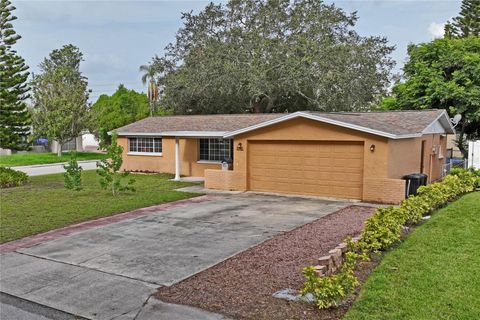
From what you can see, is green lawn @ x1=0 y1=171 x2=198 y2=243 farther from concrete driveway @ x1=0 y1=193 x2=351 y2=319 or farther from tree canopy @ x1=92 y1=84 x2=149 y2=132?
tree canopy @ x1=92 y1=84 x2=149 y2=132

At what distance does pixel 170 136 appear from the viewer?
70.3 ft

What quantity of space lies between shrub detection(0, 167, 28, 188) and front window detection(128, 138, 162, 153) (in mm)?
6156

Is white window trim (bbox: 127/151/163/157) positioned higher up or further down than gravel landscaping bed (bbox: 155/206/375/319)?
higher up

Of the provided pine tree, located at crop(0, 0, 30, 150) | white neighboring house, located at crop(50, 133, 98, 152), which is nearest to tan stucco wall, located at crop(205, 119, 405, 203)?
pine tree, located at crop(0, 0, 30, 150)

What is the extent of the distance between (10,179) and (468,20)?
113 feet

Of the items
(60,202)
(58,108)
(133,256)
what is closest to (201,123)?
(60,202)

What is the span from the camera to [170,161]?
22156 millimetres

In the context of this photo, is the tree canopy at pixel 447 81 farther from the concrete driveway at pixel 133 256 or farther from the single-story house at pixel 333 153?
the concrete driveway at pixel 133 256

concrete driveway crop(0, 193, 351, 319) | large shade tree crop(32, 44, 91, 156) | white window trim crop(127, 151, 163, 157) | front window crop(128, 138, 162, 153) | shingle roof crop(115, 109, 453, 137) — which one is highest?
large shade tree crop(32, 44, 91, 156)

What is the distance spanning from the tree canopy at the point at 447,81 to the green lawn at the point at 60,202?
14.8 metres

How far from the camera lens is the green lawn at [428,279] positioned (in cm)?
512

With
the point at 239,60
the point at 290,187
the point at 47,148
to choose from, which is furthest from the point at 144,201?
the point at 47,148

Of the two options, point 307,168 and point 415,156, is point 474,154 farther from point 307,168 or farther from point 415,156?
point 307,168

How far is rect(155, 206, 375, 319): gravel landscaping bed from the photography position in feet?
17.7
